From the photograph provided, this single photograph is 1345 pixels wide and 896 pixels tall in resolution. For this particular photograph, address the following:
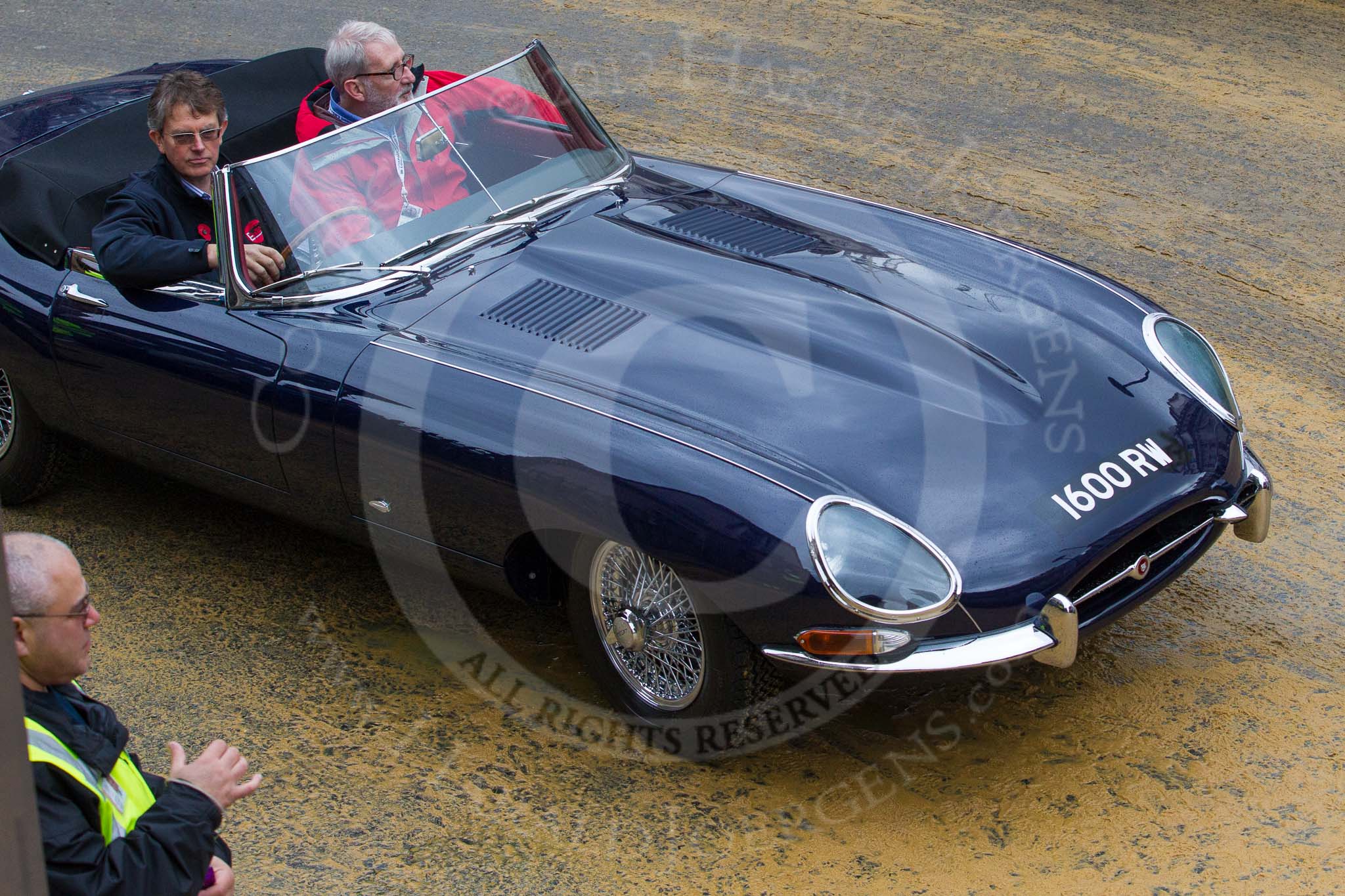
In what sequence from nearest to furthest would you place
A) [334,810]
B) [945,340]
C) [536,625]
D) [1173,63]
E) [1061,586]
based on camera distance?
[1061,586], [334,810], [945,340], [536,625], [1173,63]

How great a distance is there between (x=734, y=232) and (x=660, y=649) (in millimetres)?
1527

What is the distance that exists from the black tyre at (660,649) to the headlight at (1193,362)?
1499mm

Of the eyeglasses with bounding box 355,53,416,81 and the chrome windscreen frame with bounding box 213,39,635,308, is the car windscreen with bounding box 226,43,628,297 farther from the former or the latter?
the eyeglasses with bounding box 355,53,416,81

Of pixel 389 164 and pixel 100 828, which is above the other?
pixel 389 164

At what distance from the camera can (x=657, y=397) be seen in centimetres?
343

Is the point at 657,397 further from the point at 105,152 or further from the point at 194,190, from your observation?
the point at 105,152

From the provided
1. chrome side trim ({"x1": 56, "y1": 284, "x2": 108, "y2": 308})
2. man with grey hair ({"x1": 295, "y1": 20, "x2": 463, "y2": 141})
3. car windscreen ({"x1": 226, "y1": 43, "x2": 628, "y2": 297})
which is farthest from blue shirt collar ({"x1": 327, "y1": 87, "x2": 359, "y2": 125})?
chrome side trim ({"x1": 56, "y1": 284, "x2": 108, "y2": 308})

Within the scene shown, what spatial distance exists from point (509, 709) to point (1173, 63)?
7140 millimetres

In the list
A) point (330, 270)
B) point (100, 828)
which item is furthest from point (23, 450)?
point (100, 828)

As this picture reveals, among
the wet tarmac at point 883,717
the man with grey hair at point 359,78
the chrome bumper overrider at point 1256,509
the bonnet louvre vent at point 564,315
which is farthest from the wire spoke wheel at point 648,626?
the man with grey hair at point 359,78

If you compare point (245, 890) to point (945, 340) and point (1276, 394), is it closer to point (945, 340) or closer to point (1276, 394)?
point (945, 340)

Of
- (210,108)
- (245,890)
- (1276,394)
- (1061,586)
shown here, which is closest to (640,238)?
(210,108)

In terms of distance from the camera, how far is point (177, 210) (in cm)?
438

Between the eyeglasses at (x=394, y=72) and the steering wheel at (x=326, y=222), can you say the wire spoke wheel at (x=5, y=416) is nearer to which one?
the steering wheel at (x=326, y=222)
